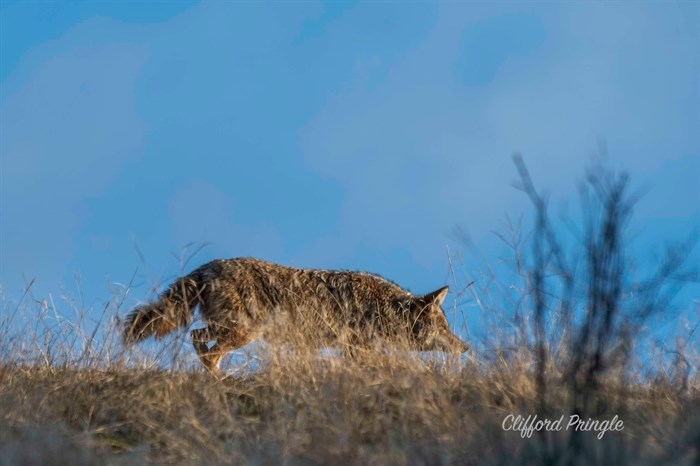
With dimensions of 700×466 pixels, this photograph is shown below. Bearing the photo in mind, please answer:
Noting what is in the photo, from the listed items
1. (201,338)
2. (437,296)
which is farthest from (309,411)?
(437,296)

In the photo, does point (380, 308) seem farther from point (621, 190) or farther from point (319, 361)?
point (621, 190)

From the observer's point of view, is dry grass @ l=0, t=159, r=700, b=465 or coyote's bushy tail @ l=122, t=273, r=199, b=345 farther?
coyote's bushy tail @ l=122, t=273, r=199, b=345

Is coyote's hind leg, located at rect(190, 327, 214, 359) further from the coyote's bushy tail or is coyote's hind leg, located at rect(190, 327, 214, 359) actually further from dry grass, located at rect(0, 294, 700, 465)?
dry grass, located at rect(0, 294, 700, 465)

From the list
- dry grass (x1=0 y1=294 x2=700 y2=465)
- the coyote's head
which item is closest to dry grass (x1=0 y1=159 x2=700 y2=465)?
dry grass (x1=0 y1=294 x2=700 y2=465)

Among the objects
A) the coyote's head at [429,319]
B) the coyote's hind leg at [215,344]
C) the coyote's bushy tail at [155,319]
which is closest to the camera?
the coyote's bushy tail at [155,319]

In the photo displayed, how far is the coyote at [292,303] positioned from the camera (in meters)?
10.5

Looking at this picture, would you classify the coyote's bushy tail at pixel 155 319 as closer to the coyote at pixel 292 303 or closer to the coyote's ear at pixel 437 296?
the coyote at pixel 292 303

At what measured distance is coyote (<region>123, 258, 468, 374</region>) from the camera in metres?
10.5

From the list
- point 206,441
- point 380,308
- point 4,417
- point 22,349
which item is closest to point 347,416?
point 206,441

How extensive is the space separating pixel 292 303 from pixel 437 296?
1.89m

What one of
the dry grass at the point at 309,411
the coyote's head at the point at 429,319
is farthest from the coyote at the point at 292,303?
the dry grass at the point at 309,411

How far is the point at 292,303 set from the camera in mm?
11039

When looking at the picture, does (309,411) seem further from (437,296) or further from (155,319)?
(437,296)

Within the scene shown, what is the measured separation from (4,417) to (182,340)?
178cm
